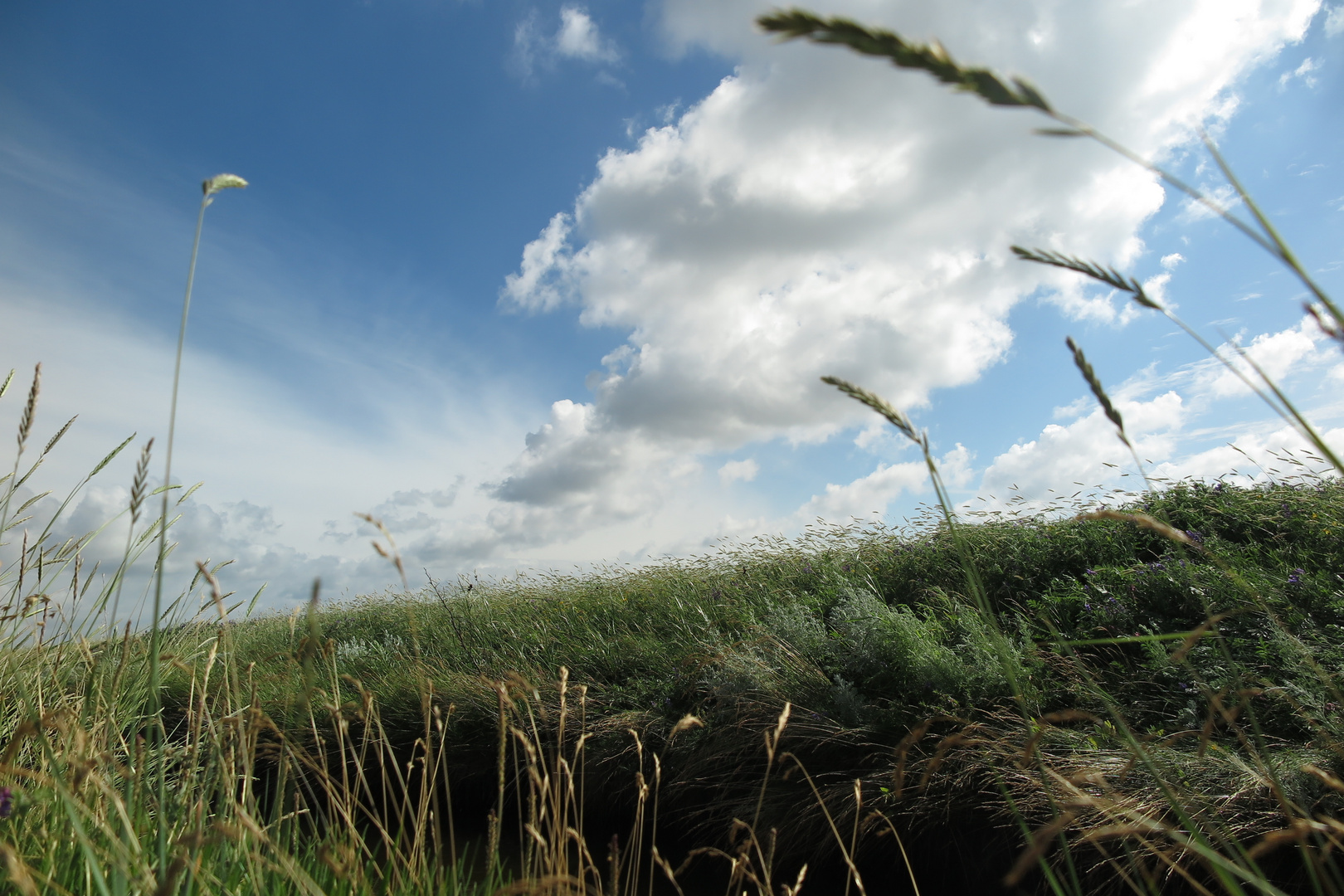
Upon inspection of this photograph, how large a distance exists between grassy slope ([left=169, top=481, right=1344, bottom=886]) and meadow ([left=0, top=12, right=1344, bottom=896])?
26mm

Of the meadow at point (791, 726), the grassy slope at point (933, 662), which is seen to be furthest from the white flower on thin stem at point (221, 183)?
the grassy slope at point (933, 662)

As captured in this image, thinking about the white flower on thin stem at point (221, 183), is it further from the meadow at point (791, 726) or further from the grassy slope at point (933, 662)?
the grassy slope at point (933, 662)

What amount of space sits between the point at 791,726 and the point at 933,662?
90 cm

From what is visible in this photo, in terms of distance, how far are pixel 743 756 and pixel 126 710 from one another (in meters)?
3.26

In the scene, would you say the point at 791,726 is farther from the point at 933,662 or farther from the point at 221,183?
the point at 221,183

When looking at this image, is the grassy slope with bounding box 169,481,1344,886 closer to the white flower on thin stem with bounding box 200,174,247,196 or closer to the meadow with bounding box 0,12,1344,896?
the meadow with bounding box 0,12,1344,896

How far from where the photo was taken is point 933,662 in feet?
13.4

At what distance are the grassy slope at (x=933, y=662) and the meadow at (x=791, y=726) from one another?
0.03 metres

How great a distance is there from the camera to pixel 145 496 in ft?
4.18

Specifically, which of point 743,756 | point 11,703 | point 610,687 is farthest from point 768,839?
point 11,703

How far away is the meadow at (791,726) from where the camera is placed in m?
1.64

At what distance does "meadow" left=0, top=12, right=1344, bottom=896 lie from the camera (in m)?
1.64

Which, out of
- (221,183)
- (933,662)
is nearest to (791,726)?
(933,662)

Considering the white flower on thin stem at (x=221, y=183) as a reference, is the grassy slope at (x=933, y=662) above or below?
below
